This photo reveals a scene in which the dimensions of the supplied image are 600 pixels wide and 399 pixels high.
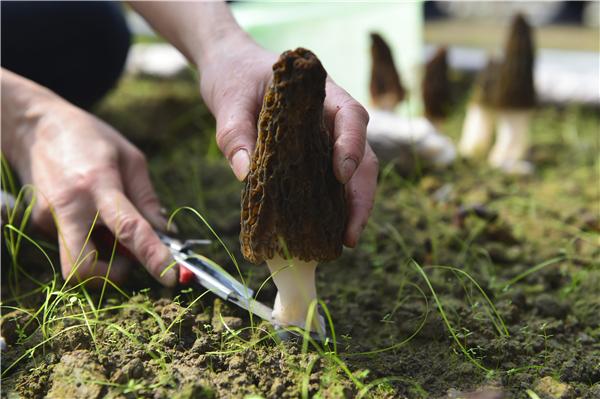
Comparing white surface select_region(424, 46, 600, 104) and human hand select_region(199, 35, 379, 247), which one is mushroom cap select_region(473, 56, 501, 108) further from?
human hand select_region(199, 35, 379, 247)

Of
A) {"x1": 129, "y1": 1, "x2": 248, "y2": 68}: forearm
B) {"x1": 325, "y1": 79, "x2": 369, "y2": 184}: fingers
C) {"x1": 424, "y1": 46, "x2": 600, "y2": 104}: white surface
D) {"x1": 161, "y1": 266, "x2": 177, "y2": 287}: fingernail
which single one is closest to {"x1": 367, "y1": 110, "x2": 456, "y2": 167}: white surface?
{"x1": 424, "y1": 46, "x2": 600, "y2": 104}: white surface

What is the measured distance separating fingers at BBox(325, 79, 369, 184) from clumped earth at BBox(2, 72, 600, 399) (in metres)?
0.30

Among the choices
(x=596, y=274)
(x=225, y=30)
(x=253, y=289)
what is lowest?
(x=596, y=274)

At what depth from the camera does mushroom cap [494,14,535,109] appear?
2871 mm

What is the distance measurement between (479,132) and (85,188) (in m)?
1.87

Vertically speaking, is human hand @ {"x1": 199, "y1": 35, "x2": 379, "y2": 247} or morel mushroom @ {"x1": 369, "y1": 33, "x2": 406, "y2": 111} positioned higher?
human hand @ {"x1": 199, "y1": 35, "x2": 379, "y2": 247}

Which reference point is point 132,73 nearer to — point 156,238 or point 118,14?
point 118,14

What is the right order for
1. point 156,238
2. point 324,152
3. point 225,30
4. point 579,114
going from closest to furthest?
point 324,152, point 156,238, point 225,30, point 579,114

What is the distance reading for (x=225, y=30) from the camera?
6.40ft

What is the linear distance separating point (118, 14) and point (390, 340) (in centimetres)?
222

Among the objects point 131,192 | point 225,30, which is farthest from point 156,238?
point 225,30

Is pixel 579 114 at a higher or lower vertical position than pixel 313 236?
lower

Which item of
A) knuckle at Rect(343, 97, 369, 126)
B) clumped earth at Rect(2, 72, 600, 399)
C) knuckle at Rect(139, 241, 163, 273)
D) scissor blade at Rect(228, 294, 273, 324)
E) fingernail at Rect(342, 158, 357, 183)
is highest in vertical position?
knuckle at Rect(343, 97, 369, 126)

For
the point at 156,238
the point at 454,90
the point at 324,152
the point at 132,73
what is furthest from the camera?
the point at 132,73
